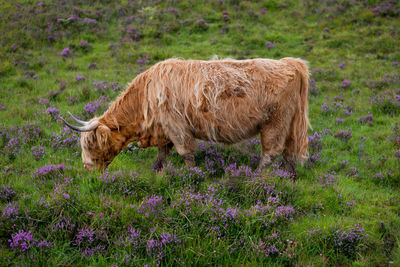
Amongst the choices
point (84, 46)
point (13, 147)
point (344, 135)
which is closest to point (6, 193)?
point (13, 147)

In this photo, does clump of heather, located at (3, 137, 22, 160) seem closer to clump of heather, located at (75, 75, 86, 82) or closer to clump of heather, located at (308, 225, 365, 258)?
clump of heather, located at (75, 75, 86, 82)

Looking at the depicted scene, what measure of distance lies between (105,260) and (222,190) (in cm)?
176

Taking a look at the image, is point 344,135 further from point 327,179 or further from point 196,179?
point 196,179

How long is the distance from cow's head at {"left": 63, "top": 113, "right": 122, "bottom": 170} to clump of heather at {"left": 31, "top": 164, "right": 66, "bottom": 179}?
0.44 metres

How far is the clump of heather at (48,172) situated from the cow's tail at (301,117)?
3715 millimetres

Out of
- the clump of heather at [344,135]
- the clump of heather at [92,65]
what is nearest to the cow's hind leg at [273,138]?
the clump of heather at [344,135]

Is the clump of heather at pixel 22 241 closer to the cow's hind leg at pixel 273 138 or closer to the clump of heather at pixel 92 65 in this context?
the cow's hind leg at pixel 273 138

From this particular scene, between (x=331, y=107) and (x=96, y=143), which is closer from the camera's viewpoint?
(x=96, y=143)

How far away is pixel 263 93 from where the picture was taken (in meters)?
4.52

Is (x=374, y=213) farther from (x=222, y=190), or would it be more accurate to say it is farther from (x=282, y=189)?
(x=222, y=190)

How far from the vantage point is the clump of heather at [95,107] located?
277 inches

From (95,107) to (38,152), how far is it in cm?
213

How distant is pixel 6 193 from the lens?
392cm

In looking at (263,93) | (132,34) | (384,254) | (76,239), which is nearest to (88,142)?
(76,239)
